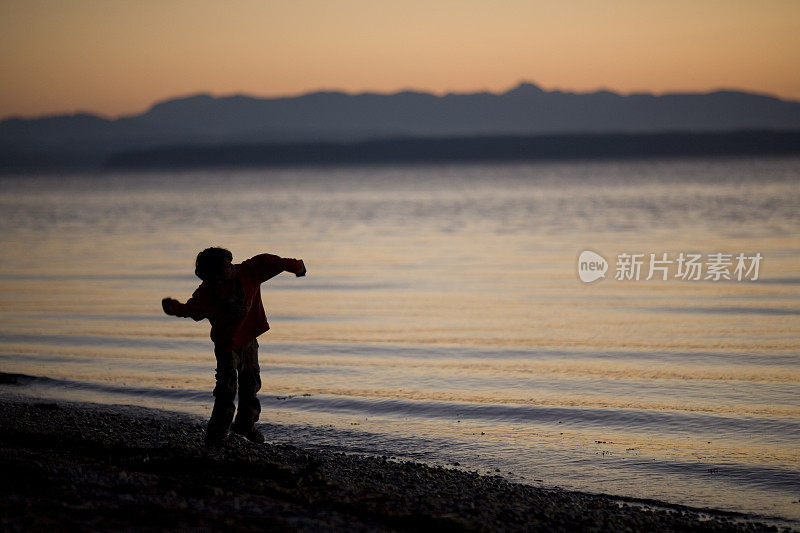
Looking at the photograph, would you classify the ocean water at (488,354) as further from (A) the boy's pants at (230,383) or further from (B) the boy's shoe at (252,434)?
(A) the boy's pants at (230,383)

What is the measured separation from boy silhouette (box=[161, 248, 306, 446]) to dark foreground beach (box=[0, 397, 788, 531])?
1.29ft

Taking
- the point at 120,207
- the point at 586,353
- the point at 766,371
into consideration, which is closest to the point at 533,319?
the point at 586,353

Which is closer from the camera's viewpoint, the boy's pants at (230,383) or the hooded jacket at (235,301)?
the hooded jacket at (235,301)

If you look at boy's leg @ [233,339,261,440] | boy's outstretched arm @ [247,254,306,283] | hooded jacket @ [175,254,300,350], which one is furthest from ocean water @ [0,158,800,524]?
boy's outstretched arm @ [247,254,306,283]

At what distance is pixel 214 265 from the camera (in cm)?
736

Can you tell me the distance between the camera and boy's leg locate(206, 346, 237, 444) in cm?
763

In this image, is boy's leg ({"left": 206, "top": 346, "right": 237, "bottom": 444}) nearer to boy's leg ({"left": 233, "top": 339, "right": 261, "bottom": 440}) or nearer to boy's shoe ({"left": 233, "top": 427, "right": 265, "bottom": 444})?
boy's leg ({"left": 233, "top": 339, "right": 261, "bottom": 440})

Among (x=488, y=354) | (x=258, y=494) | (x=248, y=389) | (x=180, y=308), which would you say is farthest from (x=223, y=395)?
(x=488, y=354)

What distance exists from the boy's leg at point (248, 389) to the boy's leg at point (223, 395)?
0.49ft

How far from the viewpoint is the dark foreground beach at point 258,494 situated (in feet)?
17.8

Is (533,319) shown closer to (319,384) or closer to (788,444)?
(319,384)

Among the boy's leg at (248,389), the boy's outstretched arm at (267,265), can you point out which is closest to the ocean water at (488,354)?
the boy's leg at (248,389)

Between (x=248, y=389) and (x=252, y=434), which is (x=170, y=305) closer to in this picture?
(x=248, y=389)

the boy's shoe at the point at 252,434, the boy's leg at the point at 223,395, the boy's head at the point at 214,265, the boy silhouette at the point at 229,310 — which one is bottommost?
the boy's shoe at the point at 252,434
